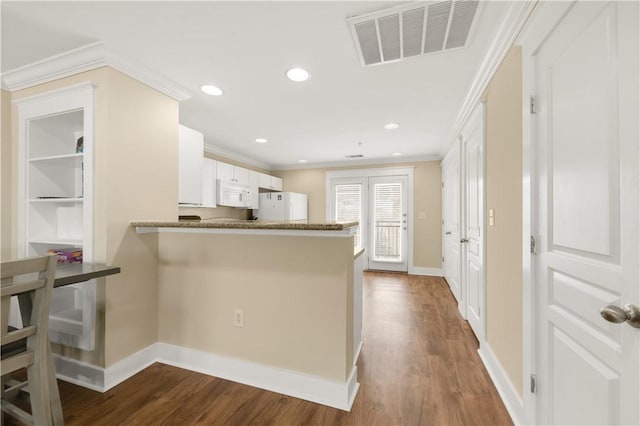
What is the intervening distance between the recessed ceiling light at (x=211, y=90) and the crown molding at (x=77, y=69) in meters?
0.23

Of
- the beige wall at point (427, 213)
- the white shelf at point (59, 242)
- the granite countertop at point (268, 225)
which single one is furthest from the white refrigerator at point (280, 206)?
the white shelf at point (59, 242)

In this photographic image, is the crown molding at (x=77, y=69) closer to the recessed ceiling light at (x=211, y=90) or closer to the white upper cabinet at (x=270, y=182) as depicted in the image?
the recessed ceiling light at (x=211, y=90)

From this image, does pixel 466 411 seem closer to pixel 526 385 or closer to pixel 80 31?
pixel 526 385

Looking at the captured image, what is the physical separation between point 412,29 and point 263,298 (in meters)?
1.98

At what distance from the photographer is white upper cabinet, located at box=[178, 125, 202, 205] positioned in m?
2.52

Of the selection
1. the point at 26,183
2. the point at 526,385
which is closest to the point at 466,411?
the point at 526,385

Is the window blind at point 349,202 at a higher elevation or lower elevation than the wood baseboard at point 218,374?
higher

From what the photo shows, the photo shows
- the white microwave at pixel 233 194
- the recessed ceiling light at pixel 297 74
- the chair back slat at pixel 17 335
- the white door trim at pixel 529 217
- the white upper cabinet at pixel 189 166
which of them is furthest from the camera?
the white microwave at pixel 233 194

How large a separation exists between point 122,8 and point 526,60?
86.4 inches

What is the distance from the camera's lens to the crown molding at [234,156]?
4332 mm

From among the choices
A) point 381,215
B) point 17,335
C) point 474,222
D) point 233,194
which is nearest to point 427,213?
point 381,215

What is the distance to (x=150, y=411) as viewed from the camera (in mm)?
1563

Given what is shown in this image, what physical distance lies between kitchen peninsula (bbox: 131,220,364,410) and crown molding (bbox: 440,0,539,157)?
1.41 m

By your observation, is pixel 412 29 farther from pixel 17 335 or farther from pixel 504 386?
pixel 17 335
